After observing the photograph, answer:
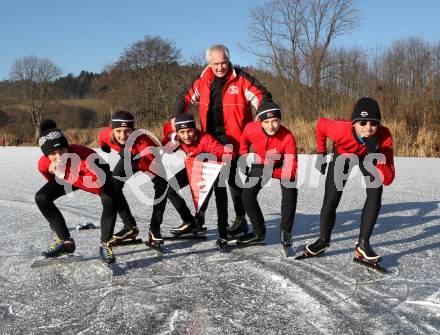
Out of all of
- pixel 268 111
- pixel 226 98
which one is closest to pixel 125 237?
pixel 226 98

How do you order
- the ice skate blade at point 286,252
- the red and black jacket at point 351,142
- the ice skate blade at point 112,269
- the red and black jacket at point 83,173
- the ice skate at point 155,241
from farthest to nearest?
1. the ice skate at point 155,241
2. the ice skate blade at point 286,252
3. the red and black jacket at point 83,173
4. the red and black jacket at point 351,142
5. the ice skate blade at point 112,269

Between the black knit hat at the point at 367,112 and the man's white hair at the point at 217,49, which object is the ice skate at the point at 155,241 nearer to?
the man's white hair at the point at 217,49

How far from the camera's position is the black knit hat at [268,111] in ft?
13.2

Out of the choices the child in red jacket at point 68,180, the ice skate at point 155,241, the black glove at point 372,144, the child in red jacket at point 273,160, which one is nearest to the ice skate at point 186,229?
the ice skate at point 155,241

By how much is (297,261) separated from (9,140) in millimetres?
33623

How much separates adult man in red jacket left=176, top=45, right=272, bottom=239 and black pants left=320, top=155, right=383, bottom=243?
0.99 metres

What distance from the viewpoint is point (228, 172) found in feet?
14.6

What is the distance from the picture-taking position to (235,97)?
4.49 metres

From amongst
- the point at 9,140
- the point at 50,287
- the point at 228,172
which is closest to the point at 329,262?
the point at 228,172

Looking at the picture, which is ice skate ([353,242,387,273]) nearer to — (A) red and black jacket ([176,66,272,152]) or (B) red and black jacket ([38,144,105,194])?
(A) red and black jacket ([176,66,272,152])

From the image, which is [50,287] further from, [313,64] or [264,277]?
[313,64]

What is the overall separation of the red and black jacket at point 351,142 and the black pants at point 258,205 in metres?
0.46

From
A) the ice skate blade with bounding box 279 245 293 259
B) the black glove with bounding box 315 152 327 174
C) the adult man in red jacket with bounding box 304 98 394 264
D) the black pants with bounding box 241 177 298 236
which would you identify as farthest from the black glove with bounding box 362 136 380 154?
the ice skate blade with bounding box 279 245 293 259

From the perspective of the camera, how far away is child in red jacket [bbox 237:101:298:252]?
4066 millimetres
